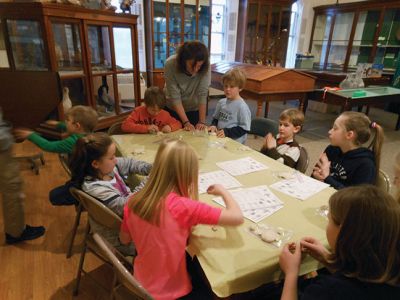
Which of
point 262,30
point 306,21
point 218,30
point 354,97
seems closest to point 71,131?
point 354,97

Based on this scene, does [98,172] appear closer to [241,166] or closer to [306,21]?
[241,166]

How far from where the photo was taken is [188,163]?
3.28ft

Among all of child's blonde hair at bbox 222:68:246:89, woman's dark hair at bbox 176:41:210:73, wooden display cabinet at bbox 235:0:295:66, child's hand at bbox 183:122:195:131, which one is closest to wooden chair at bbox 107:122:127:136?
child's hand at bbox 183:122:195:131

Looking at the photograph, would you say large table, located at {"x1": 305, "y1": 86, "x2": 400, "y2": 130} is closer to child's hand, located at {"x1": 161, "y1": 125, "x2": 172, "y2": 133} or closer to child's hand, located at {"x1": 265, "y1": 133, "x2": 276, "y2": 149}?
child's hand, located at {"x1": 265, "y1": 133, "x2": 276, "y2": 149}

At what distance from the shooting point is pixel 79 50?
3.48 m

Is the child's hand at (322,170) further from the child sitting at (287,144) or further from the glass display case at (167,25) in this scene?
the glass display case at (167,25)

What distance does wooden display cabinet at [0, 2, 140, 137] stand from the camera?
3.06 metres

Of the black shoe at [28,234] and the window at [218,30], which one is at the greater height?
the window at [218,30]

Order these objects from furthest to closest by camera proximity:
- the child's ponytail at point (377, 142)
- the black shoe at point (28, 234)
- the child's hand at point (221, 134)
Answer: the child's hand at point (221, 134), the black shoe at point (28, 234), the child's ponytail at point (377, 142)

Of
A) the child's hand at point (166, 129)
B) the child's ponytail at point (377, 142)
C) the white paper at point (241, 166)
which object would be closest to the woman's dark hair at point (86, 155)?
the white paper at point (241, 166)

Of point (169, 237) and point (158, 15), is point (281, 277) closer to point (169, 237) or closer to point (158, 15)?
point (169, 237)

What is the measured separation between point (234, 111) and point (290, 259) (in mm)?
1464

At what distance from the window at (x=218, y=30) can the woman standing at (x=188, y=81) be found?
14.2 ft

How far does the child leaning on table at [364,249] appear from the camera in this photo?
730 mm
